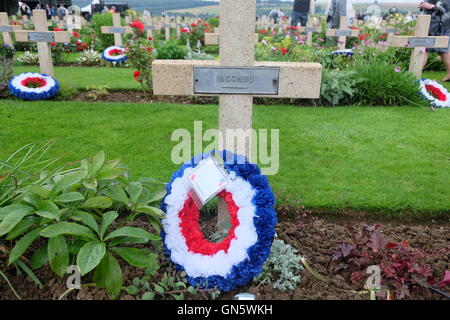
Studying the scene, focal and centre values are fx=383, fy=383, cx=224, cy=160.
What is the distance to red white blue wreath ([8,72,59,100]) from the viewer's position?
5469 mm

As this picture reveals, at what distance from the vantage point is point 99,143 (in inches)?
157

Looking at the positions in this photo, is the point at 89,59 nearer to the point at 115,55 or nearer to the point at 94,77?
the point at 115,55

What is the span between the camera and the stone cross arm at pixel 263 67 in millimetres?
2182

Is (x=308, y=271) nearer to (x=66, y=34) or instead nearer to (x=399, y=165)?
(x=399, y=165)

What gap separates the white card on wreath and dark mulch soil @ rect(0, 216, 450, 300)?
0.51 meters

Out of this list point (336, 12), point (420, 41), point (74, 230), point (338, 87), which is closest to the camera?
point (74, 230)

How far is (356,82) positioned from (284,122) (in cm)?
174

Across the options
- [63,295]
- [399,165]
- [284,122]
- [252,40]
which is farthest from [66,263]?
[284,122]

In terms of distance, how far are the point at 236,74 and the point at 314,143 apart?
218 cm

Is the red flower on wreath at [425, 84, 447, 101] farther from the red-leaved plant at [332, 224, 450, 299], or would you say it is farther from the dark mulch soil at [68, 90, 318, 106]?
the red-leaved plant at [332, 224, 450, 299]

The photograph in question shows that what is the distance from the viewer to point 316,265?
7.19ft

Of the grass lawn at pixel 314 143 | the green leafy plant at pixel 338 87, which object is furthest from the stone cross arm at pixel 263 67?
the green leafy plant at pixel 338 87

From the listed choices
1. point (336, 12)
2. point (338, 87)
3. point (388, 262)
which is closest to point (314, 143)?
point (338, 87)
